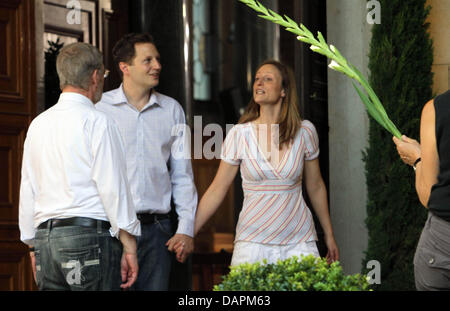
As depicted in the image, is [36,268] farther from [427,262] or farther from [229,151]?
[427,262]

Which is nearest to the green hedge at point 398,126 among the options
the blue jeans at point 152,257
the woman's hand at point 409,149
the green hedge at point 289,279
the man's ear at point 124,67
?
the blue jeans at point 152,257

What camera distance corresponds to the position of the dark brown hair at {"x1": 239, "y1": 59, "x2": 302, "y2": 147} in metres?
4.05

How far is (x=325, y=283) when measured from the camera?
1.89 m

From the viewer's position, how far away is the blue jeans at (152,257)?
13.2ft

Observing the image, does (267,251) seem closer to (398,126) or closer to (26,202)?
(26,202)

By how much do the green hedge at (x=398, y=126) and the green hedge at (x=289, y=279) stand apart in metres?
2.94

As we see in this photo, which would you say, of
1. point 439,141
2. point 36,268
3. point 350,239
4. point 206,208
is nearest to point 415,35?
point 350,239

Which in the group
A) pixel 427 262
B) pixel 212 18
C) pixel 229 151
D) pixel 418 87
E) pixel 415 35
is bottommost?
pixel 427 262

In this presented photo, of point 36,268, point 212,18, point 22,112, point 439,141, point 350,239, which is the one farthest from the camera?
point 212,18

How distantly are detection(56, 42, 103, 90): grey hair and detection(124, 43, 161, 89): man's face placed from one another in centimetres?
104

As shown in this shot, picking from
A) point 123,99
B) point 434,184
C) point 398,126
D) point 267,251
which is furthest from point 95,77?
point 398,126

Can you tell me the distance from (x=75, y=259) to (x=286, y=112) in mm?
1663

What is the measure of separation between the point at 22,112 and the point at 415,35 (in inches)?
106

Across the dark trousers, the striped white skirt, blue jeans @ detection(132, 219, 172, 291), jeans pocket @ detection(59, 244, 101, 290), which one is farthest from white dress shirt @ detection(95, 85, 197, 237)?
the dark trousers
